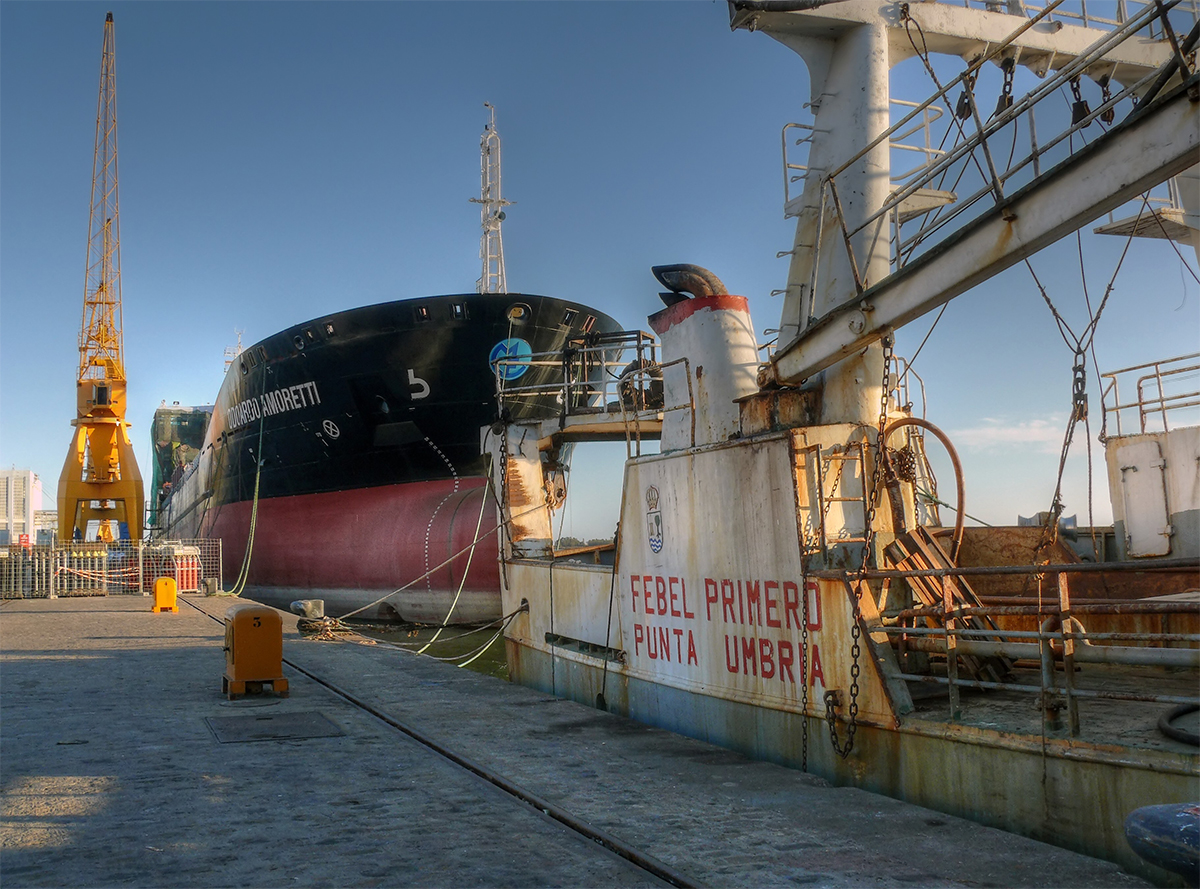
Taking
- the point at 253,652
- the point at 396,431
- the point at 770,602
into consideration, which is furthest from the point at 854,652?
the point at 396,431

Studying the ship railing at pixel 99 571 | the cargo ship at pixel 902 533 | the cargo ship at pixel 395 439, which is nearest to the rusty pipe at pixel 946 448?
the cargo ship at pixel 902 533

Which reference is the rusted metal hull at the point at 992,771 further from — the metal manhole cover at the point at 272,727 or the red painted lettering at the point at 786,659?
the metal manhole cover at the point at 272,727

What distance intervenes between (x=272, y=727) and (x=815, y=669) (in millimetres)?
4546

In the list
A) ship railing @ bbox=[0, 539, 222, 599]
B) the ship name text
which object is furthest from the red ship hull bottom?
ship railing @ bbox=[0, 539, 222, 599]

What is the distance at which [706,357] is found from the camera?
8.41 m

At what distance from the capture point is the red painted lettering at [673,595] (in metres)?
7.95

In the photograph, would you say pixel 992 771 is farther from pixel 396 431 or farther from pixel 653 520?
pixel 396 431

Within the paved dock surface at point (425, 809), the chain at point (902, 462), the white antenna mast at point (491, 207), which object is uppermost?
the white antenna mast at point (491, 207)

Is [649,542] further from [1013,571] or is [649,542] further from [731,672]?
[1013,571]

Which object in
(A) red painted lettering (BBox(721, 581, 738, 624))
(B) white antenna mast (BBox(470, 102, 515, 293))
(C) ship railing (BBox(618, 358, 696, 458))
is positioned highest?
(B) white antenna mast (BBox(470, 102, 515, 293))

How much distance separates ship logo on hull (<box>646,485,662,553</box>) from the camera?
8.28 metres

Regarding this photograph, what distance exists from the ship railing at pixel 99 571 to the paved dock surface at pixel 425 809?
56.9ft

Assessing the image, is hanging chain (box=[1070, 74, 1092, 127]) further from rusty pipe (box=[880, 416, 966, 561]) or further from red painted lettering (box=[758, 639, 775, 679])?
red painted lettering (box=[758, 639, 775, 679])

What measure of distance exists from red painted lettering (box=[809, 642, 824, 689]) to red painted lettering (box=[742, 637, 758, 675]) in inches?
24.4
